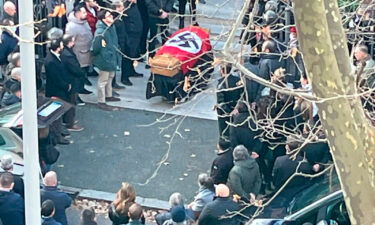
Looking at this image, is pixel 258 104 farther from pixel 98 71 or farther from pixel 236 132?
pixel 98 71

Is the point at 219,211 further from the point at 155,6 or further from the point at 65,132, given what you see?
the point at 155,6

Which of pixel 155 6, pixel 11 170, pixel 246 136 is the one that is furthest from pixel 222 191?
pixel 155 6

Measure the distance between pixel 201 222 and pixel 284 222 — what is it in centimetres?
88

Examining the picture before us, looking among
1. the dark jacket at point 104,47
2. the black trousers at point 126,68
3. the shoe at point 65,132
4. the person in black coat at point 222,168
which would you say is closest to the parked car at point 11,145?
the shoe at point 65,132

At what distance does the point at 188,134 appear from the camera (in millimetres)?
15281

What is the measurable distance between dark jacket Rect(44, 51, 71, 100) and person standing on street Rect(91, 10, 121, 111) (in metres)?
1.00

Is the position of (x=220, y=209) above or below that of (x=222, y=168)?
above

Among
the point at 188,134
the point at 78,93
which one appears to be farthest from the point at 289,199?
the point at 78,93

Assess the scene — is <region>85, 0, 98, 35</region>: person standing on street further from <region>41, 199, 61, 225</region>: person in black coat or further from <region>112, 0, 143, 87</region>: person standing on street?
Answer: <region>41, 199, 61, 225</region>: person in black coat

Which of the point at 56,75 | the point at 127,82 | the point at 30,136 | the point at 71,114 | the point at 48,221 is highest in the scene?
the point at 30,136

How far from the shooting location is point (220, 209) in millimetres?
11016

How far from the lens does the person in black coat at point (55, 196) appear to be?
37.2 feet

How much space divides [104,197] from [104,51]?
278 centimetres

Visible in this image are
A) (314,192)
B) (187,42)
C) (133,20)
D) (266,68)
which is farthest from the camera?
(133,20)
